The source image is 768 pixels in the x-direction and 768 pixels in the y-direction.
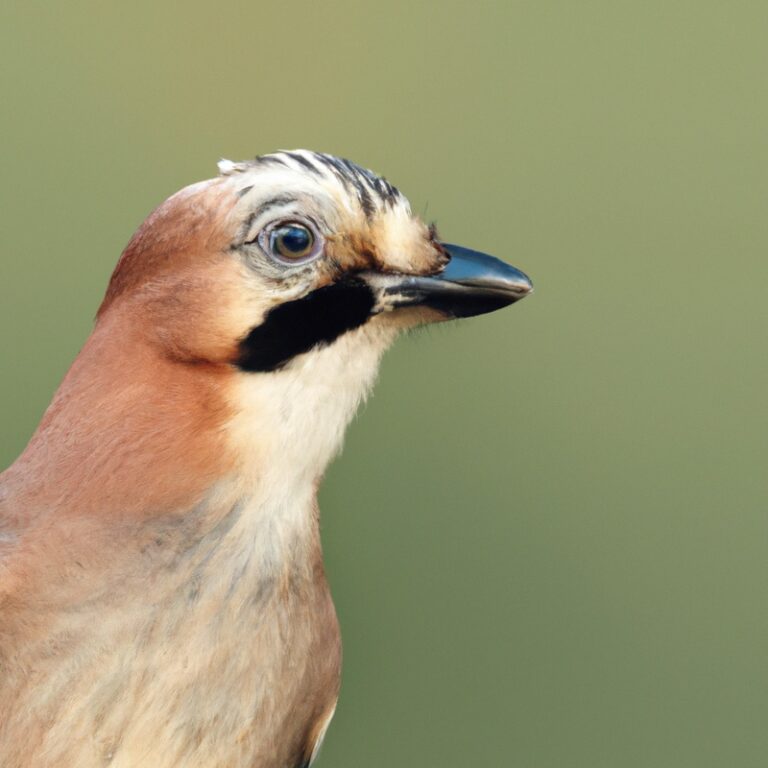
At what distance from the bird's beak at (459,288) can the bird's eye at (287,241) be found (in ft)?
0.25

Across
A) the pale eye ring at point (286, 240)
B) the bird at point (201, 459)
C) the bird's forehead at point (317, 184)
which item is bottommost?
the bird at point (201, 459)

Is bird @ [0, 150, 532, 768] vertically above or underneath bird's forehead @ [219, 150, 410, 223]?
underneath

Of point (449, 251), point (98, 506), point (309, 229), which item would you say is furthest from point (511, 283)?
point (98, 506)

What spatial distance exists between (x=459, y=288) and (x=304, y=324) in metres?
0.16

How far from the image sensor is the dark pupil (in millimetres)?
1081

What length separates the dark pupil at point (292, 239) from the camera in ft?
3.55

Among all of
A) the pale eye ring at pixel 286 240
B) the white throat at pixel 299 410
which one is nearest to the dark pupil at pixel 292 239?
the pale eye ring at pixel 286 240

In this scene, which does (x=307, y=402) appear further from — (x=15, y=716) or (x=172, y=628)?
(x=15, y=716)

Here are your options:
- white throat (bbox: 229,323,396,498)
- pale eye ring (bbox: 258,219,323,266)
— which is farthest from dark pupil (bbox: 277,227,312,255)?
white throat (bbox: 229,323,396,498)

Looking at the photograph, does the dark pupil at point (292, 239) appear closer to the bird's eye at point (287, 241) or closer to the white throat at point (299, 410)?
the bird's eye at point (287, 241)

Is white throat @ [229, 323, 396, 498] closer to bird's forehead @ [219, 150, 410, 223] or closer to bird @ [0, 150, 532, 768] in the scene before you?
bird @ [0, 150, 532, 768]

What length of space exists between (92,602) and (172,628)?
0.25 feet

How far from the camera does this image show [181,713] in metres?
1.07

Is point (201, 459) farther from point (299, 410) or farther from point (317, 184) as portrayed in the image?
point (317, 184)
